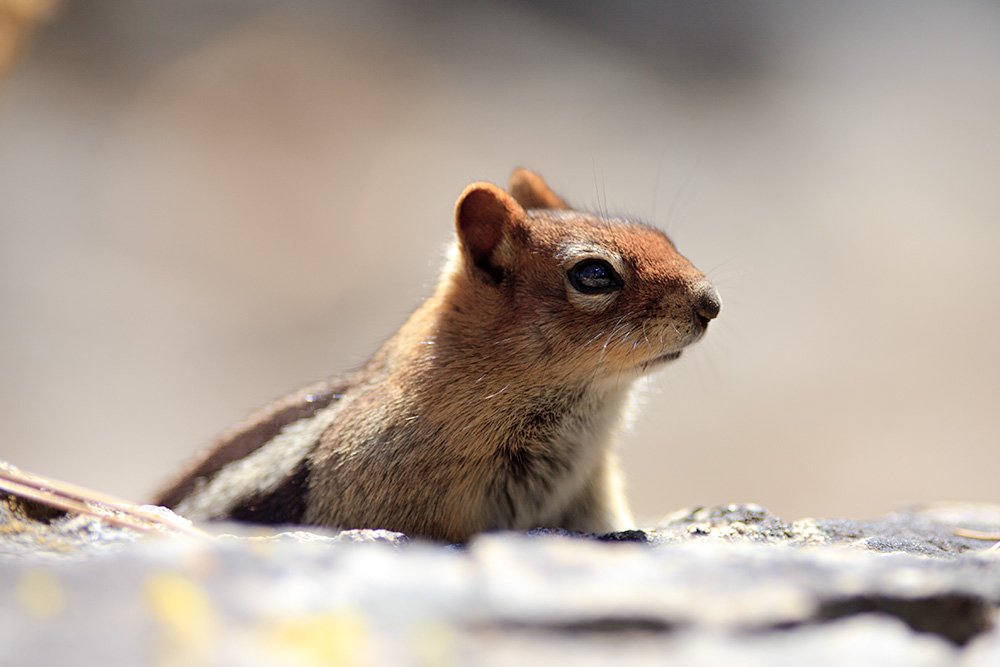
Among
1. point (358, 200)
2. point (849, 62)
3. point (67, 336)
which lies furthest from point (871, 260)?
point (67, 336)

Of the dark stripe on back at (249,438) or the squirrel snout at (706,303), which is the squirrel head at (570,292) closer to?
the squirrel snout at (706,303)

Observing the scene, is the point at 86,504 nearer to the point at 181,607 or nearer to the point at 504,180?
the point at 181,607

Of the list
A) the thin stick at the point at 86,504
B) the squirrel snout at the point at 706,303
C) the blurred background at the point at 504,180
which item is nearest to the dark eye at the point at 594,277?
the squirrel snout at the point at 706,303

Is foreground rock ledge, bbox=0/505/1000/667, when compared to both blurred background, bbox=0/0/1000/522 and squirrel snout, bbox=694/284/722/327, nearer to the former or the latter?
squirrel snout, bbox=694/284/722/327

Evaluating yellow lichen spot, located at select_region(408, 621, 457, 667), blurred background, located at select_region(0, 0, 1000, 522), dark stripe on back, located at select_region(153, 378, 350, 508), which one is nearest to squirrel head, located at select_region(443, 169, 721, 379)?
dark stripe on back, located at select_region(153, 378, 350, 508)

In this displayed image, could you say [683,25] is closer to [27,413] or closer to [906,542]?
[27,413]

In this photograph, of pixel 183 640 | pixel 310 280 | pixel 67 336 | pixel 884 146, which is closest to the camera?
pixel 183 640
